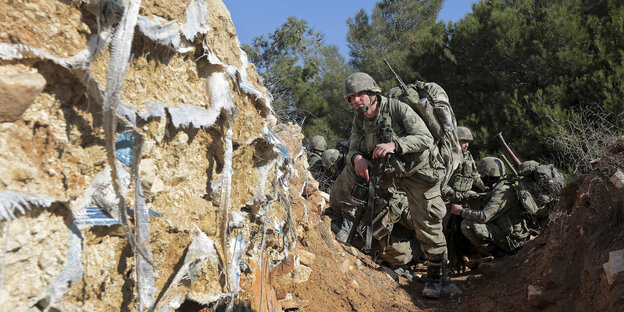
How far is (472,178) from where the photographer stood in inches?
277

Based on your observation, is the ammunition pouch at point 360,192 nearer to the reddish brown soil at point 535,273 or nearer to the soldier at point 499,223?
the reddish brown soil at point 535,273

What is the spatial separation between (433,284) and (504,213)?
1811mm

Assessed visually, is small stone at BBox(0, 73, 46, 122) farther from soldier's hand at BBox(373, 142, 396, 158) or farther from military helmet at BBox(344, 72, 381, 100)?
military helmet at BBox(344, 72, 381, 100)

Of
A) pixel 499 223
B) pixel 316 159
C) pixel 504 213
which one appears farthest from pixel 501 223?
pixel 316 159

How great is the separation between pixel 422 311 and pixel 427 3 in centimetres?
1683

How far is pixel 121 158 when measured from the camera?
6.40 ft

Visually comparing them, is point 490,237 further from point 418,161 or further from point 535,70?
point 535,70

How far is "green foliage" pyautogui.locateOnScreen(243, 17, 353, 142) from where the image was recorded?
1206 centimetres

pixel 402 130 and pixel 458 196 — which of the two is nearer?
pixel 402 130

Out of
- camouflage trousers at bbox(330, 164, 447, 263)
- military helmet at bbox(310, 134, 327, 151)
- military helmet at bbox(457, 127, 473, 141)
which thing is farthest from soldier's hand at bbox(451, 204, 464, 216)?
military helmet at bbox(310, 134, 327, 151)

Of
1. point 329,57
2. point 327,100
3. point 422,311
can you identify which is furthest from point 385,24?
point 422,311

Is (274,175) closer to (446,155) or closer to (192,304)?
(192,304)

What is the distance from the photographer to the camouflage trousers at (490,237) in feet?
20.6

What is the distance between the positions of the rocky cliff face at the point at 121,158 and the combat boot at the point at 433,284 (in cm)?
278
